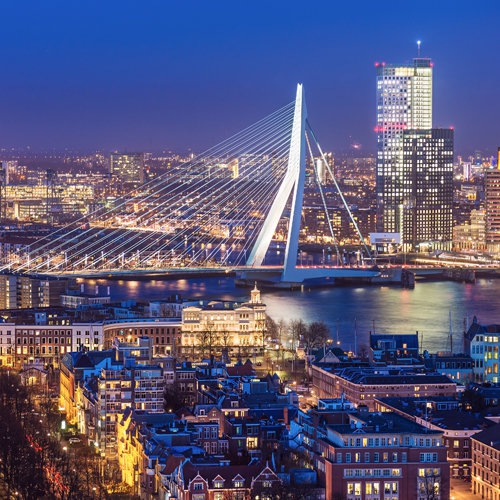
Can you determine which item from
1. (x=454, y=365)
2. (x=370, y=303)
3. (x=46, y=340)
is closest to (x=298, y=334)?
(x=46, y=340)

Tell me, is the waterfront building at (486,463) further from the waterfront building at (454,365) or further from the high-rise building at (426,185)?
the high-rise building at (426,185)

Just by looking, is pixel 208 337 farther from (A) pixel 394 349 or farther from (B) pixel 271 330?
(A) pixel 394 349

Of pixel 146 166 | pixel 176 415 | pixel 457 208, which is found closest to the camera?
pixel 176 415

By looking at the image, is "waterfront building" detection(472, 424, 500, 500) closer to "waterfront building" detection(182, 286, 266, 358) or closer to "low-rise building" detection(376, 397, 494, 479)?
"low-rise building" detection(376, 397, 494, 479)

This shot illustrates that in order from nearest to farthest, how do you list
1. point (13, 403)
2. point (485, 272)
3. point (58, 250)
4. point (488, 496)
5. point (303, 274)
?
point (488, 496) < point (13, 403) < point (303, 274) < point (485, 272) < point (58, 250)

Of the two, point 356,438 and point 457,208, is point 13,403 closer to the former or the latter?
point 356,438

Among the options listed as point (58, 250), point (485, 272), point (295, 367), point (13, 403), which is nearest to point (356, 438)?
point (13, 403)

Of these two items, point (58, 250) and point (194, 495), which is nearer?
point (194, 495)
